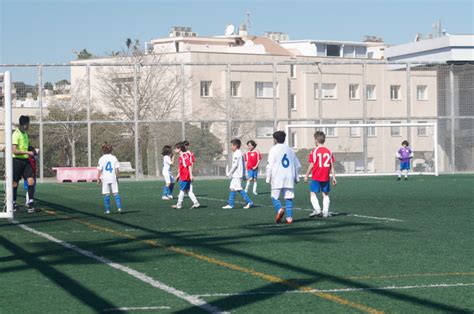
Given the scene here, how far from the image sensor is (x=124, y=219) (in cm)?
1975

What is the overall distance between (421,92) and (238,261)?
1417 inches

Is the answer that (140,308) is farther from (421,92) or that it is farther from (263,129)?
(421,92)

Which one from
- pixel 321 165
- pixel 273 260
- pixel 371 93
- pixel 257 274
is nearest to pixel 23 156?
pixel 321 165

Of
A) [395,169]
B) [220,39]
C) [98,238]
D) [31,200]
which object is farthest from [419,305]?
[220,39]

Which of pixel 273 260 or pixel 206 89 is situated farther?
pixel 206 89

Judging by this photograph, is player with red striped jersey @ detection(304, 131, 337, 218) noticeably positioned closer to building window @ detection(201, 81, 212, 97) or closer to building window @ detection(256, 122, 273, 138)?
building window @ detection(256, 122, 273, 138)

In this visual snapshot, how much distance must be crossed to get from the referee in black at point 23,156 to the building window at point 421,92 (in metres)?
28.0

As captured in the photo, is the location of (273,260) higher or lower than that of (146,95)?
lower

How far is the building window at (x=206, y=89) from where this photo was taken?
4807cm

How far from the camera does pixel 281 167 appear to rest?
60.3 feet

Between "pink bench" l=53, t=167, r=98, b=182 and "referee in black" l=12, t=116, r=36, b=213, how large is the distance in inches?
849

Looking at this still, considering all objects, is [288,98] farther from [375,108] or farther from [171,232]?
[171,232]

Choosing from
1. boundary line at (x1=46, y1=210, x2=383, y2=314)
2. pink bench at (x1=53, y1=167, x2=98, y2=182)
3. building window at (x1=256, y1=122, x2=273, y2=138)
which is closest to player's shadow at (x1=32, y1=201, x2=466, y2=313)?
boundary line at (x1=46, y1=210, x2=383, y2=314)

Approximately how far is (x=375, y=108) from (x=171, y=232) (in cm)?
3332
